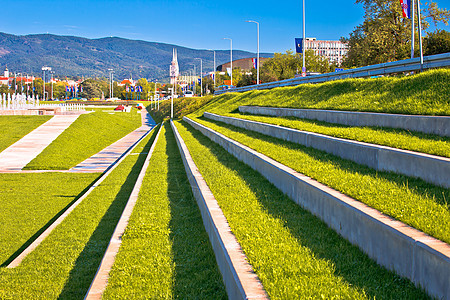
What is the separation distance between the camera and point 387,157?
6738mm

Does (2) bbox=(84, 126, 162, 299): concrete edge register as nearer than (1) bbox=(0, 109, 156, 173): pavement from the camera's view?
Yes

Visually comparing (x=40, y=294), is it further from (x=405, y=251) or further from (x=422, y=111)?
(x=422, y=111)

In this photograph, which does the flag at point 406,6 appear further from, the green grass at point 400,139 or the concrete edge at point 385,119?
the green grass at point 400,139

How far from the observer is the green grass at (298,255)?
12.5 feet

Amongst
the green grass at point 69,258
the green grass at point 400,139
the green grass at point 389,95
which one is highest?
the green grass at point 389,95

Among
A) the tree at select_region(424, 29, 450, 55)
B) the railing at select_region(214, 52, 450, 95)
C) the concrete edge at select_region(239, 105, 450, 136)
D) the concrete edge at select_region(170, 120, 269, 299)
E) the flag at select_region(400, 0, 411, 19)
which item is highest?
the tree at select_region(424, 29, 450, 55)

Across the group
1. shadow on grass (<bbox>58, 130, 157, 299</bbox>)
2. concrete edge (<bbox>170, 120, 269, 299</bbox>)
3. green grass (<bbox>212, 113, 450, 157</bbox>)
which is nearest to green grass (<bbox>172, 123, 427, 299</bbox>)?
concrete edge (<bbox>170, 120, 269, 299</bbox>)

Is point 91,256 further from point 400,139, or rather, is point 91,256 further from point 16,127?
point 16,127

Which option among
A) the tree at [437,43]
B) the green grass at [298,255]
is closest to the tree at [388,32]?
the tree at [437,43]

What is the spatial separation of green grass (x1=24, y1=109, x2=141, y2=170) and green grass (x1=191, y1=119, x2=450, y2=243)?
626 inches

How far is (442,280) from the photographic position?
341 centimetres

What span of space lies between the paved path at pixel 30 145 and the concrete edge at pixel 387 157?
1593 cm

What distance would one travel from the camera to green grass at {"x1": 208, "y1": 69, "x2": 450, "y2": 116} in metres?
10.3

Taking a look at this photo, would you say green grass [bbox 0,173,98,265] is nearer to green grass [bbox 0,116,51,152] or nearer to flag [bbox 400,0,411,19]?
green grass [bbox 0,116,51,152]
